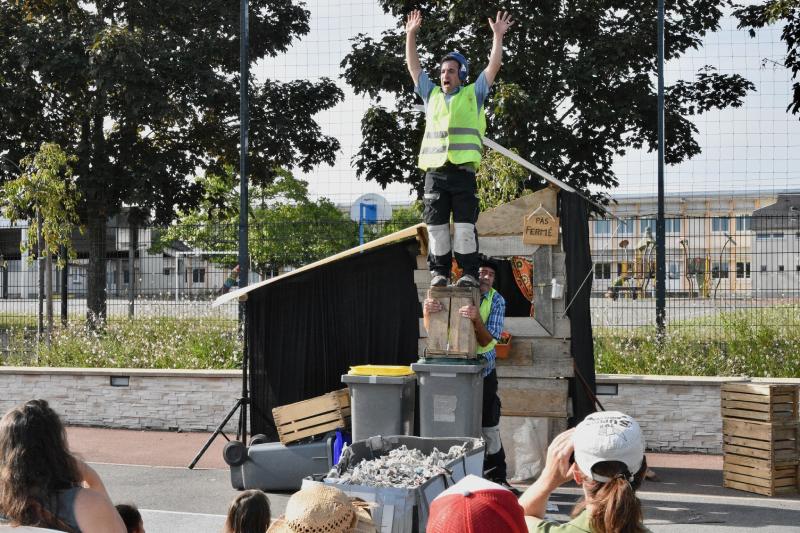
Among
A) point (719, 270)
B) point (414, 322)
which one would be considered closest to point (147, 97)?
point (414, 322)

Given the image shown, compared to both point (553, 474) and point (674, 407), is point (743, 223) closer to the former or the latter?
point (674, 407)

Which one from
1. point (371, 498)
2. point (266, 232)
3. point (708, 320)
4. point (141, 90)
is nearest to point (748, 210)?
point (708, 320)

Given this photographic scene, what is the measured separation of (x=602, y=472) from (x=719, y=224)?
9.89 meters

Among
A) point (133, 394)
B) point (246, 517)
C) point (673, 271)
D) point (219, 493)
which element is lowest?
point (219, 493)

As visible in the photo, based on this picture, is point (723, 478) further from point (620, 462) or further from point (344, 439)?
point (620, 462)

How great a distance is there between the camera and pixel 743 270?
12195 mm

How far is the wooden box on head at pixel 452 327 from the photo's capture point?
7.80 metres

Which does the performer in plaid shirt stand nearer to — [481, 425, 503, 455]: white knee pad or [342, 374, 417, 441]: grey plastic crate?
[481, 425, 503, 455]: white knee pad

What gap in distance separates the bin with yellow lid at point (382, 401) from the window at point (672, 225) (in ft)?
17.5

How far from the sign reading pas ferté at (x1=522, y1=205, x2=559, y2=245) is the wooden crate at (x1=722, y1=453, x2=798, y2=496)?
2682mm

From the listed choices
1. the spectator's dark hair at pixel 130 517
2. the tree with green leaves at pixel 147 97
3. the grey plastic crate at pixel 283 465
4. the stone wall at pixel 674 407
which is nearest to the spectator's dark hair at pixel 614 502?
the spectator's dark hair at pixel 130 517

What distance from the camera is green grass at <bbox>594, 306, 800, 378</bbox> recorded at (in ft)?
37.4

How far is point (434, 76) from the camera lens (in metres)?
17.0

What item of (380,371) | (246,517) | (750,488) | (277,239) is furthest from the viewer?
(277,239)
